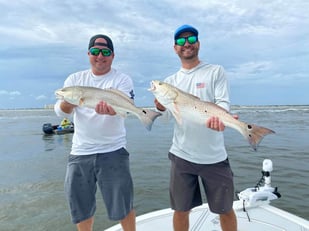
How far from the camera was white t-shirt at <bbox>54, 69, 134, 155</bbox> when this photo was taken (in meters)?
→ 3.38

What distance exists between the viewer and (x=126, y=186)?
11.2ft

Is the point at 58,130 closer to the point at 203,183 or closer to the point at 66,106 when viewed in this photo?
the point at 66,106

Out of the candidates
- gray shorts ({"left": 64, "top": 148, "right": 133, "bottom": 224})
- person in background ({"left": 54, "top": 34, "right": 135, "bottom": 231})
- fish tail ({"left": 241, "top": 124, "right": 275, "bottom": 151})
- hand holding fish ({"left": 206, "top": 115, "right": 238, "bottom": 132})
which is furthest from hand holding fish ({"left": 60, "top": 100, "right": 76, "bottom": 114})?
fish tail ({"left": 241, "top": 124, "right": 275, "bottom": 151})

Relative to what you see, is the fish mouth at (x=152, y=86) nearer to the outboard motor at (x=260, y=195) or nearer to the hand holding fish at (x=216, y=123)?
the hand holding fish at (x=216, y=123)

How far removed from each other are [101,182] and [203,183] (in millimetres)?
1160

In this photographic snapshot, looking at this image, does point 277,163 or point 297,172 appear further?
point 277,163

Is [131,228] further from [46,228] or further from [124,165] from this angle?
[46,228]

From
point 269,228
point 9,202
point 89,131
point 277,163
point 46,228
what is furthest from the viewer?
point 277,163

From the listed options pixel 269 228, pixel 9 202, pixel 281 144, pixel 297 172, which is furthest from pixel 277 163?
pixel 9 202

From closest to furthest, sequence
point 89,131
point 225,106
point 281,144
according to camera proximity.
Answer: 1. point 225,106
2. point 89,131
3. point 281,144

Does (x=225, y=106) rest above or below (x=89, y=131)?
above

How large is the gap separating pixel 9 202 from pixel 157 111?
6837 mm

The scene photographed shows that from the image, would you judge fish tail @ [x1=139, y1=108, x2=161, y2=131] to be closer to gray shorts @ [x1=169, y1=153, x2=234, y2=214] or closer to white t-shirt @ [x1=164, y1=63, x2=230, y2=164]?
white t-shirt @ [x1=164, y1=63, x2=230, y2=164]

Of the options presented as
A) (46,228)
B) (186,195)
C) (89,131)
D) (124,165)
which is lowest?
(46,228)
